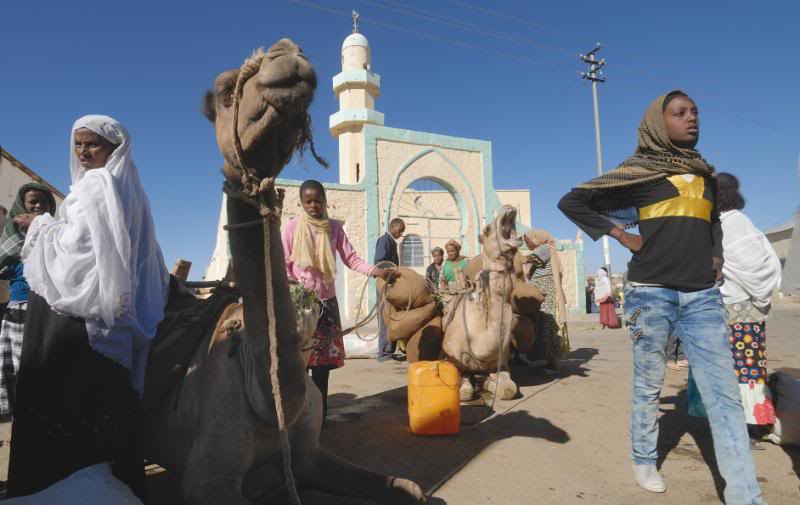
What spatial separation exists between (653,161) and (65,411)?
128 inches

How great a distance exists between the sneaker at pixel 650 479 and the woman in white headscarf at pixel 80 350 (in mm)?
2622

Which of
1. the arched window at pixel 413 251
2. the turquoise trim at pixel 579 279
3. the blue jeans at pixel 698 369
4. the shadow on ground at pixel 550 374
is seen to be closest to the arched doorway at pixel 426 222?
the arched window at pixel 413 251

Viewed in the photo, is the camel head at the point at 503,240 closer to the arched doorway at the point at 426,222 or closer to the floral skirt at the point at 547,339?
the floral skirt at the point at 547,339

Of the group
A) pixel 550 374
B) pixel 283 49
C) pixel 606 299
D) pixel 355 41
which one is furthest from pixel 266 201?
pixel 355 41

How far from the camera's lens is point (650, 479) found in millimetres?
2664

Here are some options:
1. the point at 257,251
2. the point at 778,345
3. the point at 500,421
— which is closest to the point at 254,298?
the point at 257,251

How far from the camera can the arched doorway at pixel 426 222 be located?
16.5 metres

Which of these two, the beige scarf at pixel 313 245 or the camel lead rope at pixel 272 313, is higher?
the beige scarf at pixel 313 245

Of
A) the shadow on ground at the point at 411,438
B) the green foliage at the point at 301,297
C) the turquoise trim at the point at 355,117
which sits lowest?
the shadow on ground at the point at 411,438

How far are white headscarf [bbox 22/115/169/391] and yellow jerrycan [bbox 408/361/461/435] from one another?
2.21 meters

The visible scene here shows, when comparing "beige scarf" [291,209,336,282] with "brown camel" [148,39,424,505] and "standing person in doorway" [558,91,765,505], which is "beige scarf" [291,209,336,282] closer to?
"brown camel" [148,39,424,505]

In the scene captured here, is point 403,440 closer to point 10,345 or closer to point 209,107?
point 209,107

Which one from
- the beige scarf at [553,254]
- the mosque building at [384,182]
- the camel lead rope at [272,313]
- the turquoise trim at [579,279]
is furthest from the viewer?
the turquoise trim at [579,279]

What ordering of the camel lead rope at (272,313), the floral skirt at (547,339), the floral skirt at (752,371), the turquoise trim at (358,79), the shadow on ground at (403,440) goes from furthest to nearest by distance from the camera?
the turquoise trim at (358,79) < the floral skirt at (547,339) < the floral skirt at (752,371) < the shadow on ground at (403,440) < the camel lead rope at (272,313)
